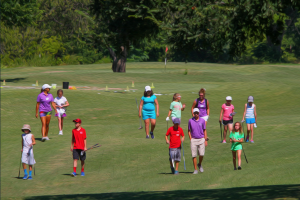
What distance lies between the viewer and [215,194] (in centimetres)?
1030

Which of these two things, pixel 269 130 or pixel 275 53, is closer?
pixel 269 130

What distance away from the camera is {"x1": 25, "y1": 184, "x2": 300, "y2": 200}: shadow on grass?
971 centimetres

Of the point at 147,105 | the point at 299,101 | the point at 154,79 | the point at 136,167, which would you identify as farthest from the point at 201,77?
the point at 136,167

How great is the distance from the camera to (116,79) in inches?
1921

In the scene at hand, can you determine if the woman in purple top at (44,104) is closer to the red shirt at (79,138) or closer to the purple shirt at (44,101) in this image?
the purple shirt at (44,101)

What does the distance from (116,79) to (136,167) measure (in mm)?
35093

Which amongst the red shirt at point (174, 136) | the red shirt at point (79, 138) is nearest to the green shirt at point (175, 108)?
the red shirt at point (174, 136)

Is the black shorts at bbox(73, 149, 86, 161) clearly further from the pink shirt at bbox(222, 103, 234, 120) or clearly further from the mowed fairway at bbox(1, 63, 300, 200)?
the pink shirt at bbox(222, 103, 234, 120)

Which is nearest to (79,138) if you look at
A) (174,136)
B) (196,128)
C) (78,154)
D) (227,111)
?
(78,154)

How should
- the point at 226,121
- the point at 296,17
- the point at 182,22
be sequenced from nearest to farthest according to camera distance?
the point at 182,22 → the point at 226,121 → the point at 296,17

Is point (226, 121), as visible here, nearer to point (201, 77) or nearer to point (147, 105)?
point (147, 105)

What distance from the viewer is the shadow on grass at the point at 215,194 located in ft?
31.9

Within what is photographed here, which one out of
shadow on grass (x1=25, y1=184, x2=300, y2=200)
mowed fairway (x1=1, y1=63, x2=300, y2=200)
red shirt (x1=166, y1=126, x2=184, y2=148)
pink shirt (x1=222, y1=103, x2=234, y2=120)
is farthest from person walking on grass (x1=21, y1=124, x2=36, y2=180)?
pink shirt (x1=222, y1=103, x2=234, y2=120)

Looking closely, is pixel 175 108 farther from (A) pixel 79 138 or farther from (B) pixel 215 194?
(B) pixel 215 194
